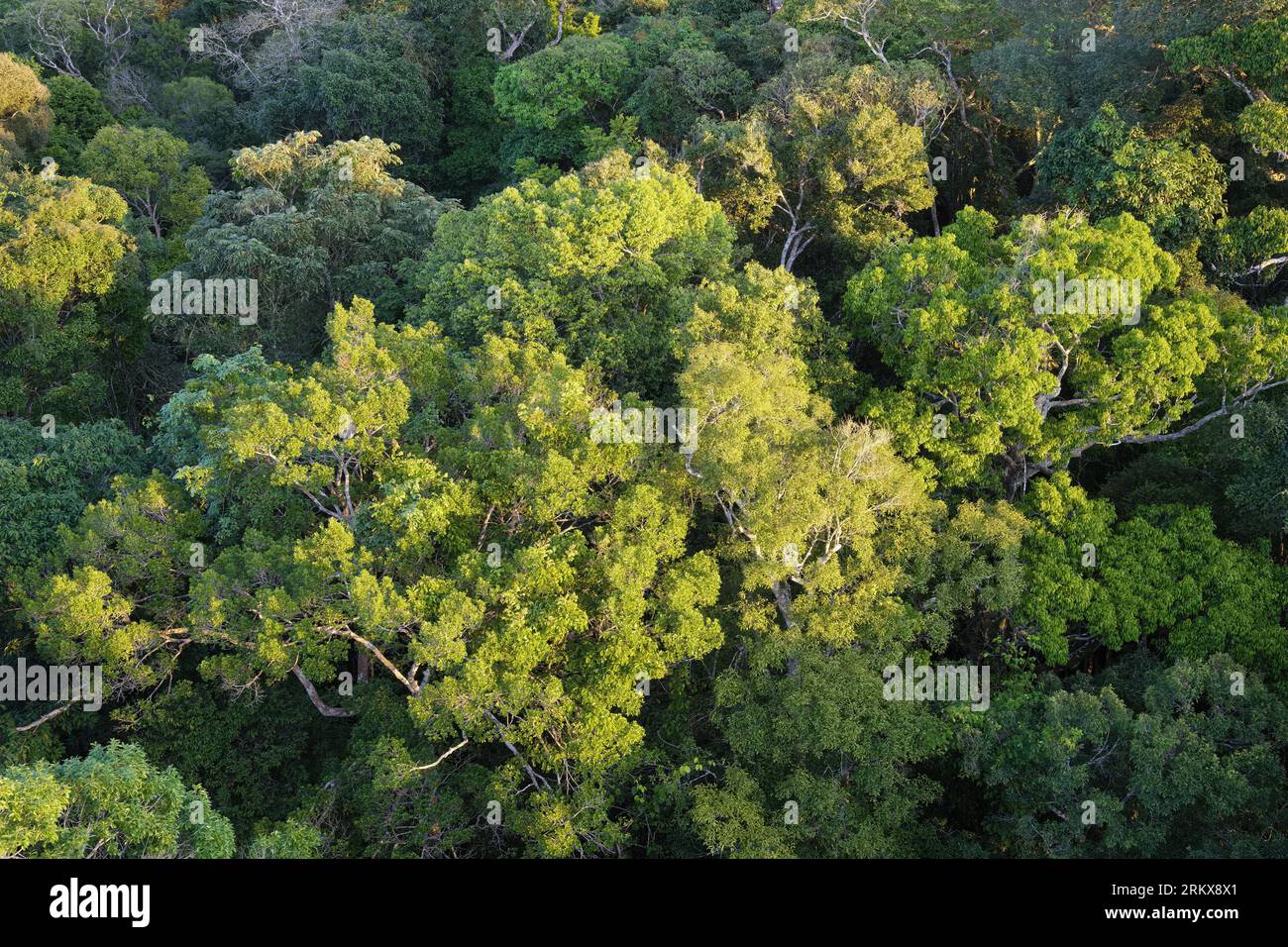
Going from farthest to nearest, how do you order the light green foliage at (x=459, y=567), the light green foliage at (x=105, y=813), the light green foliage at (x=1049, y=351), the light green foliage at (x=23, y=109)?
the light green foliage at (x=23, y=109) → the light green foliage at (x=1049, y=351) → the light green foliage at (x=459, y=567) → the light green foliage at (x=105, y=813)

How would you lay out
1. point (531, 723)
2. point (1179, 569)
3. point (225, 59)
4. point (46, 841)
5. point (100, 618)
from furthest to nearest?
1. point (225, 59)
2. point (1179, 569)
3. point (100, 618)
4. point (531, 723)
5. point (46, 841)

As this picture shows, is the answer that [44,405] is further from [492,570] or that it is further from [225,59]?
[225,59]

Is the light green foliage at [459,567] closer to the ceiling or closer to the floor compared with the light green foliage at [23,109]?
closer to the floor

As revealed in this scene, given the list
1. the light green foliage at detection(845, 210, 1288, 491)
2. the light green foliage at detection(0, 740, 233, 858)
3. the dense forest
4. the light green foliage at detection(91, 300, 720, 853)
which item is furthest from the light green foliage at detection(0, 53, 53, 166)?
the light green foliage at detection(845, 210, 1288, 491)

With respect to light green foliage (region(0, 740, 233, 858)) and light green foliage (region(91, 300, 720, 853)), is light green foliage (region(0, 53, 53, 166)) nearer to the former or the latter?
light green foliage (region(91, 300, 720, 853))

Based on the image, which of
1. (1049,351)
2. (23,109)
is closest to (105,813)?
(1049,351)

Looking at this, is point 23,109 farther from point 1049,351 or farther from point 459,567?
point 1049,351

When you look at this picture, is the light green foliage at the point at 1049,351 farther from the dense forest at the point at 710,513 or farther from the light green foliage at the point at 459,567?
the light green foliage at the point at 459,567

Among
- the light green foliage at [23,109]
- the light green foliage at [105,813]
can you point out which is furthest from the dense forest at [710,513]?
the light green foliage at [23,109]

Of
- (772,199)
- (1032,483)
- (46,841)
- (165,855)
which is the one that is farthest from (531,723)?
(772,199)
